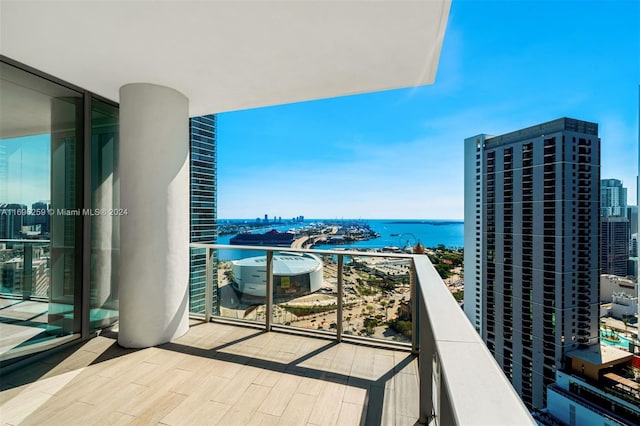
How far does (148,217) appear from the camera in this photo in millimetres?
2844

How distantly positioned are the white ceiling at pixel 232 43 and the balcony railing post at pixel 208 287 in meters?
2.01

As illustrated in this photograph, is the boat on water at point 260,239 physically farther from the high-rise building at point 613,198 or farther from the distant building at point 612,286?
the high-rise building at point 613,198

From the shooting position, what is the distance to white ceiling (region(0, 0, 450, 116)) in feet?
6.30

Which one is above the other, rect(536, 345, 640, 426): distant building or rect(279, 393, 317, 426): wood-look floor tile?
rect(279, 393, 317, 426): wood-look floor tile

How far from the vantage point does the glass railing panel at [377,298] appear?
2.89m

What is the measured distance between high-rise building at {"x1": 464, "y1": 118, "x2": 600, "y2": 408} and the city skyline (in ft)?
4.27

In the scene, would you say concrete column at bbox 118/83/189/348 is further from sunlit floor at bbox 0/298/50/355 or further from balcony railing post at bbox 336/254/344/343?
balcony railing post at bbox 336/254/344/343

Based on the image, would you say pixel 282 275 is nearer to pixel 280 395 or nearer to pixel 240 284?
pixel 240 284

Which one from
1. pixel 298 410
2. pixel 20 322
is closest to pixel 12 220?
pixel 20 322

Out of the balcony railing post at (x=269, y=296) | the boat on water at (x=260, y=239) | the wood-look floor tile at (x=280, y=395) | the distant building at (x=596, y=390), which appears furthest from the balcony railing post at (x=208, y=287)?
the distant building at (x=596, y=390)

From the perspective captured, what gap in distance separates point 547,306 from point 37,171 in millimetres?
10402

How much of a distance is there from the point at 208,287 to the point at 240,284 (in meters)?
0.47

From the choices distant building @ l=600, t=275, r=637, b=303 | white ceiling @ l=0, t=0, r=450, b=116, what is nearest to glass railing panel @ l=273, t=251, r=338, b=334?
white ceiling @ l=0, t=0, r=450, b=116

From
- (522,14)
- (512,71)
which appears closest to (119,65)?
(522,14)
